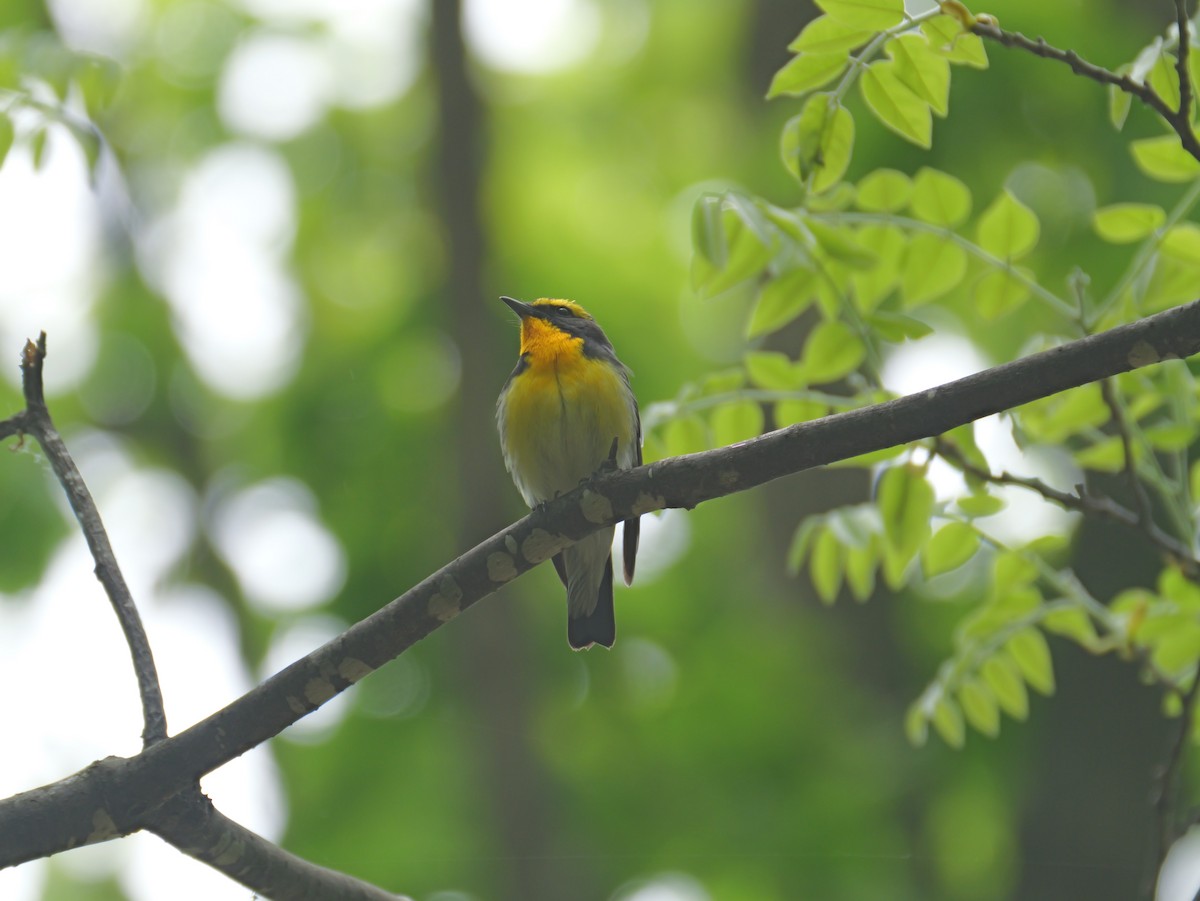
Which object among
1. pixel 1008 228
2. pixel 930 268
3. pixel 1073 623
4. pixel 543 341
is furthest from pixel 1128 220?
pixel 543 341

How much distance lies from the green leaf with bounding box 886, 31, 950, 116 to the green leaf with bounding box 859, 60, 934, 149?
1.3 inches

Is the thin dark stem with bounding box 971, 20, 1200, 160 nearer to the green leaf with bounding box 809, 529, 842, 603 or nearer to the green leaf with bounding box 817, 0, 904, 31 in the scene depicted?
the green leaf with bounding box 817, 0, 904, 31

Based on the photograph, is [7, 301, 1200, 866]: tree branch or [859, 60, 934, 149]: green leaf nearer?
[7, 301, 1200, 866]: tree branch

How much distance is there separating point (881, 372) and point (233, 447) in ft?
25.8

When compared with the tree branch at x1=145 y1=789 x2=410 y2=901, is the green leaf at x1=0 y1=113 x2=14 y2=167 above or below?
above

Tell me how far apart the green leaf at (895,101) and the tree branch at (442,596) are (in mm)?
746

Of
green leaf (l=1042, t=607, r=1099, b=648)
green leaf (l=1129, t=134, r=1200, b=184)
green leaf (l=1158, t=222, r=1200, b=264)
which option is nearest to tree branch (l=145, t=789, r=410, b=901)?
green leaf (l=1042, t=607, r=1099, b=648)

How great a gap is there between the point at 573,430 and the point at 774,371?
1.55 metres

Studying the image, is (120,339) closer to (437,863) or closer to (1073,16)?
(437,863)

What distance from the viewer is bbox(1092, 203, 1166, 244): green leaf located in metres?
2.87

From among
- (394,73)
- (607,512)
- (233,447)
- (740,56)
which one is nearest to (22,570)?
(233,447)

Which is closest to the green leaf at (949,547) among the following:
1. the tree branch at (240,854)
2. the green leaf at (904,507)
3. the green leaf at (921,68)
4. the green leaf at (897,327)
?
the green leaf at (904,507)

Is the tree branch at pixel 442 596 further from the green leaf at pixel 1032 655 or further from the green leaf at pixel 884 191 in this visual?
the green leaf at pixel 1032 655

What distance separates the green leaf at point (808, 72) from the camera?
2598mm
